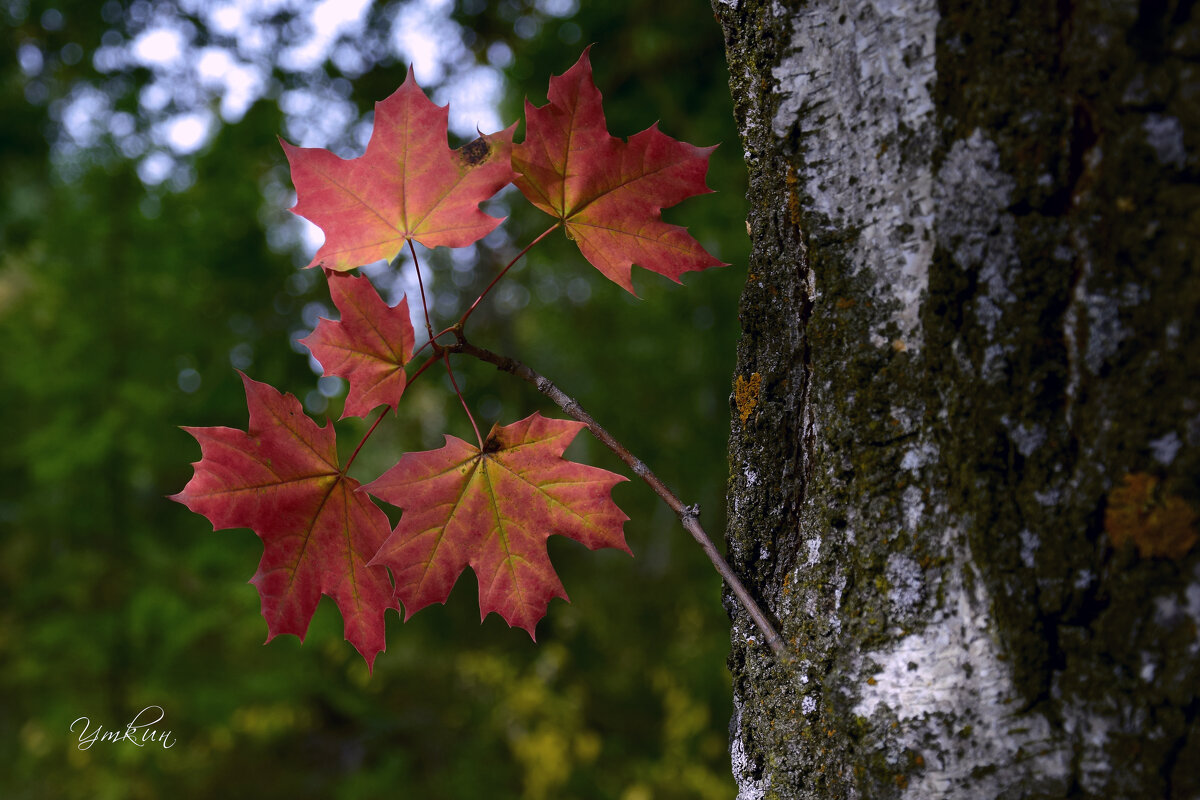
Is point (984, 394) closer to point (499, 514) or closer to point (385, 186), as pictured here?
point (499, 514)

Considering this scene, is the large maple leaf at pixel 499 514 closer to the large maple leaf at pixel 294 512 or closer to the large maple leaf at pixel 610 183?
the large maple leaf at pixel 294 512

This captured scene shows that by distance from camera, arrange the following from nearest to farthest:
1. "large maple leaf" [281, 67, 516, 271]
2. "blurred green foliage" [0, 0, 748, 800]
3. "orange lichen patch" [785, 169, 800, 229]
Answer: "orange lichen patch" [785, 169, 800, 229], "large maple leaf" [281, 67, 516, 271], "blurred green foliage" [0, 0, 748, 800]

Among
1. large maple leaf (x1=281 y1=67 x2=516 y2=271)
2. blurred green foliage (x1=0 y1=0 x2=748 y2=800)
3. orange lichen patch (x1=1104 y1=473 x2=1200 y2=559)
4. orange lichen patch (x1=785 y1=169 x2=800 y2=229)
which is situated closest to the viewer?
orange lichen patch (x1=1104 y1=473 x2=1200 y2=559)

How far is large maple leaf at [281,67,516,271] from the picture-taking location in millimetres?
916

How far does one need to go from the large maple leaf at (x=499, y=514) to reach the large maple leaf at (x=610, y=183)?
0.23 m

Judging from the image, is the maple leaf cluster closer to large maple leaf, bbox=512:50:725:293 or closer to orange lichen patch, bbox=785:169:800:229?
large maple leaf, bbox=512:50:725:293

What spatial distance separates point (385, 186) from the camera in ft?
3.08

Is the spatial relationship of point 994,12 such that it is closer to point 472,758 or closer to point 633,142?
point 633,142

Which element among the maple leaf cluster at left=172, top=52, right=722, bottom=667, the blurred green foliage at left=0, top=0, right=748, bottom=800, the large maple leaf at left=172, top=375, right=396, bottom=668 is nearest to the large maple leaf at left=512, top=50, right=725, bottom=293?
the maple leaf cluster at left=172, top=52, right=722, bottom=667

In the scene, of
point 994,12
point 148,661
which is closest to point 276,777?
point 148,661

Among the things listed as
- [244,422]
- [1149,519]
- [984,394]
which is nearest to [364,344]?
[984,394]

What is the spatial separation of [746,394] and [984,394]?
0.30m

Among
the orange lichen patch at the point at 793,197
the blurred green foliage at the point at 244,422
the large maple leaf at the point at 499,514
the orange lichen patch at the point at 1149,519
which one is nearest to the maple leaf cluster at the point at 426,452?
the large maple leaf at the point at 499,514

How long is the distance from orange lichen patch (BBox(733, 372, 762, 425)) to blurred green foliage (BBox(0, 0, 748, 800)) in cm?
239
